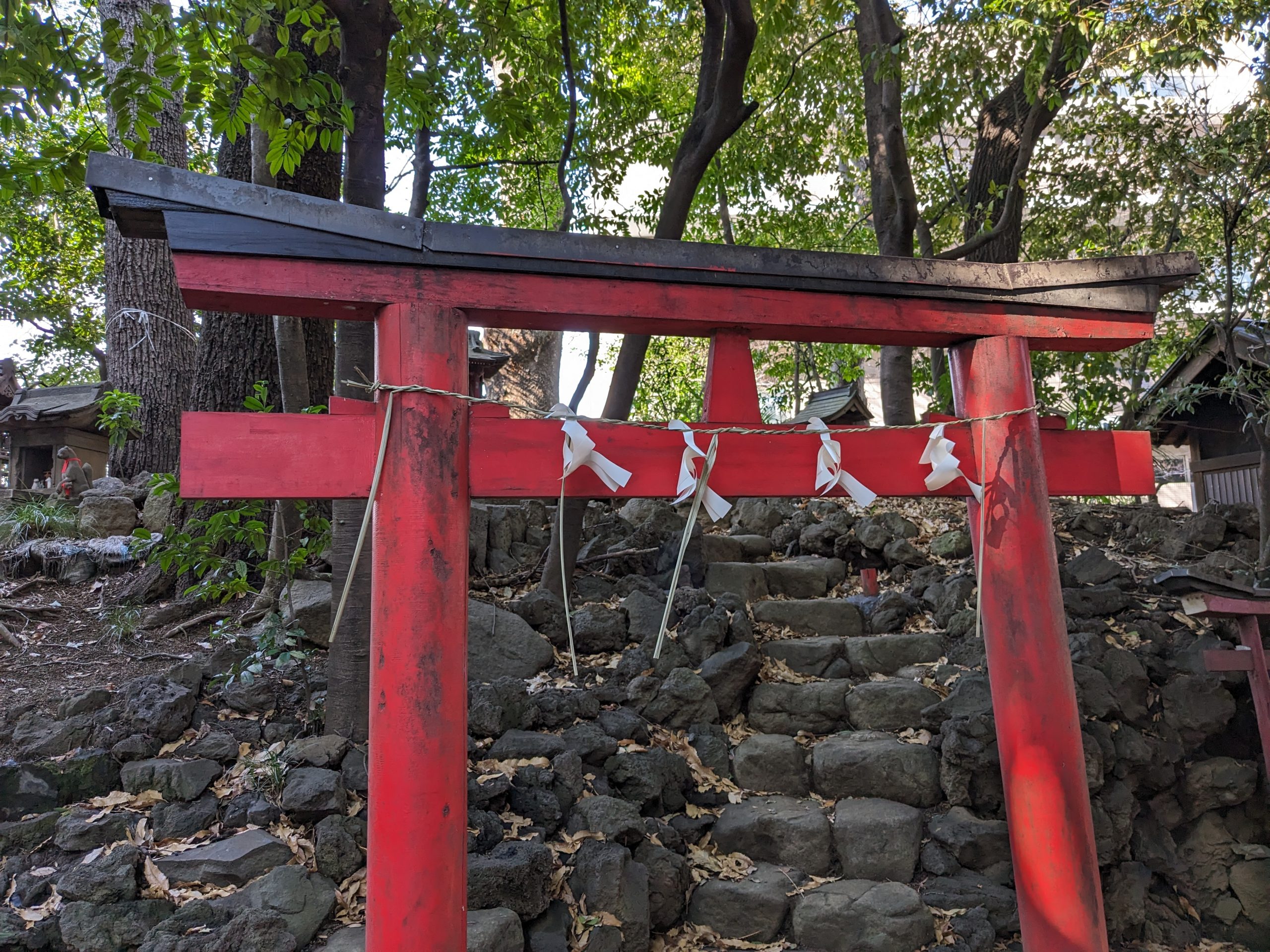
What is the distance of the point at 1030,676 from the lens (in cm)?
327

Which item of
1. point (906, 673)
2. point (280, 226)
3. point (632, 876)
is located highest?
point (280, 226)

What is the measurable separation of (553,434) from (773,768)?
11.0ft

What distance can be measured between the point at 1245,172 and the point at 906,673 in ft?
20.1

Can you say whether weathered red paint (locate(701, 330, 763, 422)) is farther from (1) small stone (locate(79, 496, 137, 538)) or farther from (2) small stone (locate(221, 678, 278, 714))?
(1) small stone (locate(79, 496, 137, 538))

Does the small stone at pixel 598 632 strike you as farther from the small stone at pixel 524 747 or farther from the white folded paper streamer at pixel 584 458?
the white folded paper streamer at pixel 584 458

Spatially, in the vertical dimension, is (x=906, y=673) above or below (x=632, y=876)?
above

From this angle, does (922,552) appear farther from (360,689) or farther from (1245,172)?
(360,689)

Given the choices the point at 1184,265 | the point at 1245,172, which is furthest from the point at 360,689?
the point at 1245,172

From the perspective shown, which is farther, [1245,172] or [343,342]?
[1245,172]

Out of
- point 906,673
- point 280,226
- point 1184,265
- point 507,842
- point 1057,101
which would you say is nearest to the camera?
point 280,226

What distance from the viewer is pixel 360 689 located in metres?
4.54

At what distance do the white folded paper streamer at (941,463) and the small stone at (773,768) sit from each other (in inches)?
105

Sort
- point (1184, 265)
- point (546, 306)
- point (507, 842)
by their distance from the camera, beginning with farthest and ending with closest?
point (507, 842)
point (1184, 265)
point (546, 306)

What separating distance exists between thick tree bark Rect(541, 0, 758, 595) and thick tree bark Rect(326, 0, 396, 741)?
1878 mm
